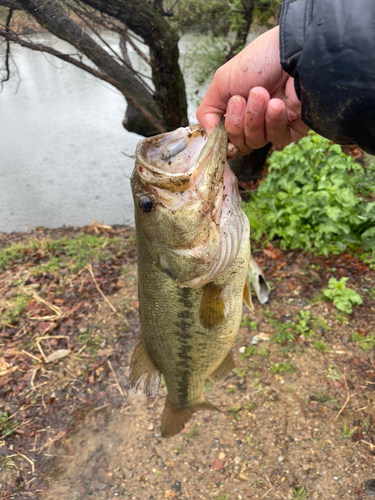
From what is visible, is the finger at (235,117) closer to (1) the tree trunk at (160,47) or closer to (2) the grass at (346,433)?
(2) the grass at (346,433)

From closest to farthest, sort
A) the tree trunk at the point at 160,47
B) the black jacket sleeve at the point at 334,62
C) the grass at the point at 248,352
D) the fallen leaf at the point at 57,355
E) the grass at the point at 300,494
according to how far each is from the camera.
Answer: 1. the black jacket sleeve at the point at 334,62
2. the grass at the point at 300,494
3. the grass at the point at 248,352
4. the fallen leaf at the point at 57,355
5. the tree trunk at the point at 160,47

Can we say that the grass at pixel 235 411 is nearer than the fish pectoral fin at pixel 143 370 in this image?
No

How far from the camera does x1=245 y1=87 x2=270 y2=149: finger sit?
1463 millimetres

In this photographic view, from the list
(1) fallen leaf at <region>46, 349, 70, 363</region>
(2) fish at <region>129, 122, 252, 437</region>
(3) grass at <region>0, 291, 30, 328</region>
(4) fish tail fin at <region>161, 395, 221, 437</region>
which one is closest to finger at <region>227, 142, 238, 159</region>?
(2) fish at <region>129, 122, 252, 437</region>

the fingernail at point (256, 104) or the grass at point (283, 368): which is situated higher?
the fingernail at point (256, 104)

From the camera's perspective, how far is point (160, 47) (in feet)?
13.2

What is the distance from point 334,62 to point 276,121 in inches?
15.0

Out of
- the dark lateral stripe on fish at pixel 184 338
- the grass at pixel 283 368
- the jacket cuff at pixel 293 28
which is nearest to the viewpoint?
the jacket cuff at pixel 293 28

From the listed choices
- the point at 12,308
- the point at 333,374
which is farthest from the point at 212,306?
the point at 12,308

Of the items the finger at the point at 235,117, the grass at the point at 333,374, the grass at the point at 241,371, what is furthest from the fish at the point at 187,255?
the grass at the point at 333,374

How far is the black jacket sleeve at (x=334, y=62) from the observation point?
111cm

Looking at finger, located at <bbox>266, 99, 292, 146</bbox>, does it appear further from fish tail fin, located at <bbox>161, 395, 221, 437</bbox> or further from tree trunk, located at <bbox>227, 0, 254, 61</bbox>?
tree trunk, located at <bbox>227, 0, 254, 61</bbox>

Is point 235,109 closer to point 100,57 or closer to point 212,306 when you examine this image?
point 212,306

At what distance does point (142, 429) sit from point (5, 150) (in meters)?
4.39
